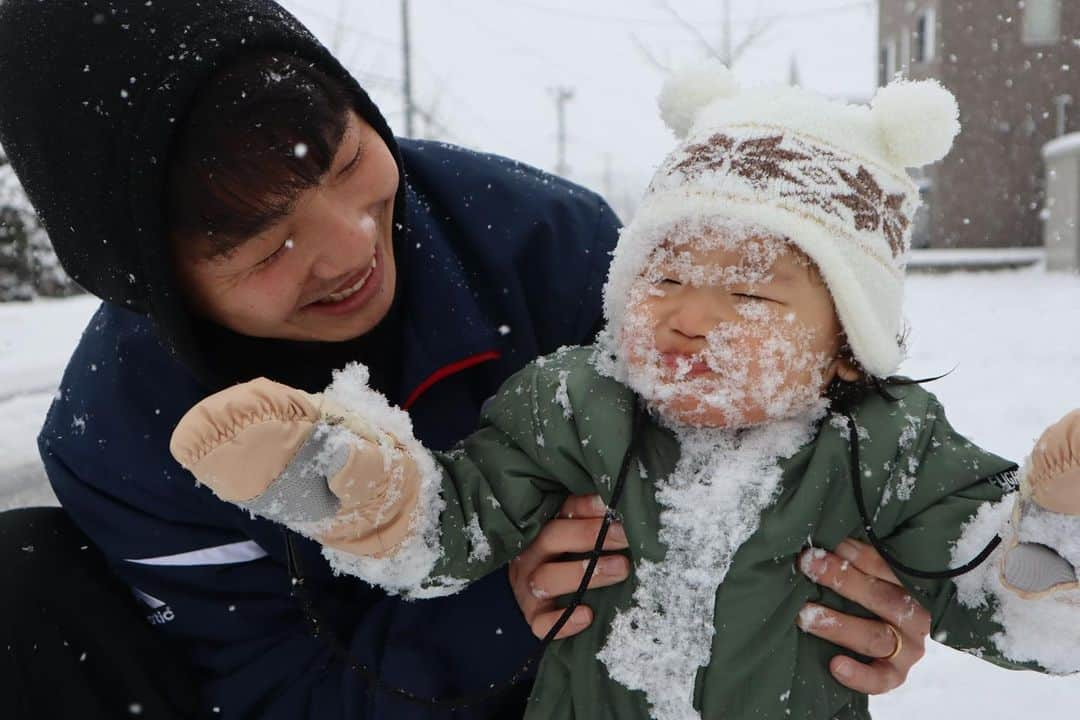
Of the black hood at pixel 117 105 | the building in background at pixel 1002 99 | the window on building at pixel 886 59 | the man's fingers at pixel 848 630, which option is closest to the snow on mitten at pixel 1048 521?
the man's fingers at pixel 848 630

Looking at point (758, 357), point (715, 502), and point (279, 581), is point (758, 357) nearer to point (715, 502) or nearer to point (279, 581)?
point (715, 502)

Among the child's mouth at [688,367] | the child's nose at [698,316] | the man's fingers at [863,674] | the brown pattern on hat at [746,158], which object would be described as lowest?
the man's fingers at [863,674]

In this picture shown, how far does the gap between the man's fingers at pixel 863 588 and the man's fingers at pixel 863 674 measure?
0.07m

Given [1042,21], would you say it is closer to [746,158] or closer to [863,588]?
[746,158]

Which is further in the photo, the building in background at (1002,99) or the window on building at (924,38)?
the window on building at (924,38)

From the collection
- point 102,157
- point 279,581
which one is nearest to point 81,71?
point 102,157

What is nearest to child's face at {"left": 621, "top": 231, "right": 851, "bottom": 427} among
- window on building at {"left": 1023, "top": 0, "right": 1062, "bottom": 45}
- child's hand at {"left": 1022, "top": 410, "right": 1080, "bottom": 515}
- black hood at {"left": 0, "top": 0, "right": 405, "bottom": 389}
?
child's hand at {"left": 1022, "top": 410, "right": 1080, "bottom": 515}

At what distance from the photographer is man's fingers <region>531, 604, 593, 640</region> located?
4.05 feet

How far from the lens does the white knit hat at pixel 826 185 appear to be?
3.74 ft

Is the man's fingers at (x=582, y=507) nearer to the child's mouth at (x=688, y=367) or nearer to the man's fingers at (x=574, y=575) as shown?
the man's fingers at (x=574, y=575)

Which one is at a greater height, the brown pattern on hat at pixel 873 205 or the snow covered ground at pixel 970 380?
the brown pattern on hat at pixel 873 205

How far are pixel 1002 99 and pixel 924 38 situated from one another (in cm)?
192

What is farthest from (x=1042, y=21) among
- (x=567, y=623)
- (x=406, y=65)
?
(x=567, y=623)

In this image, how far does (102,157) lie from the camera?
45.3 inches
